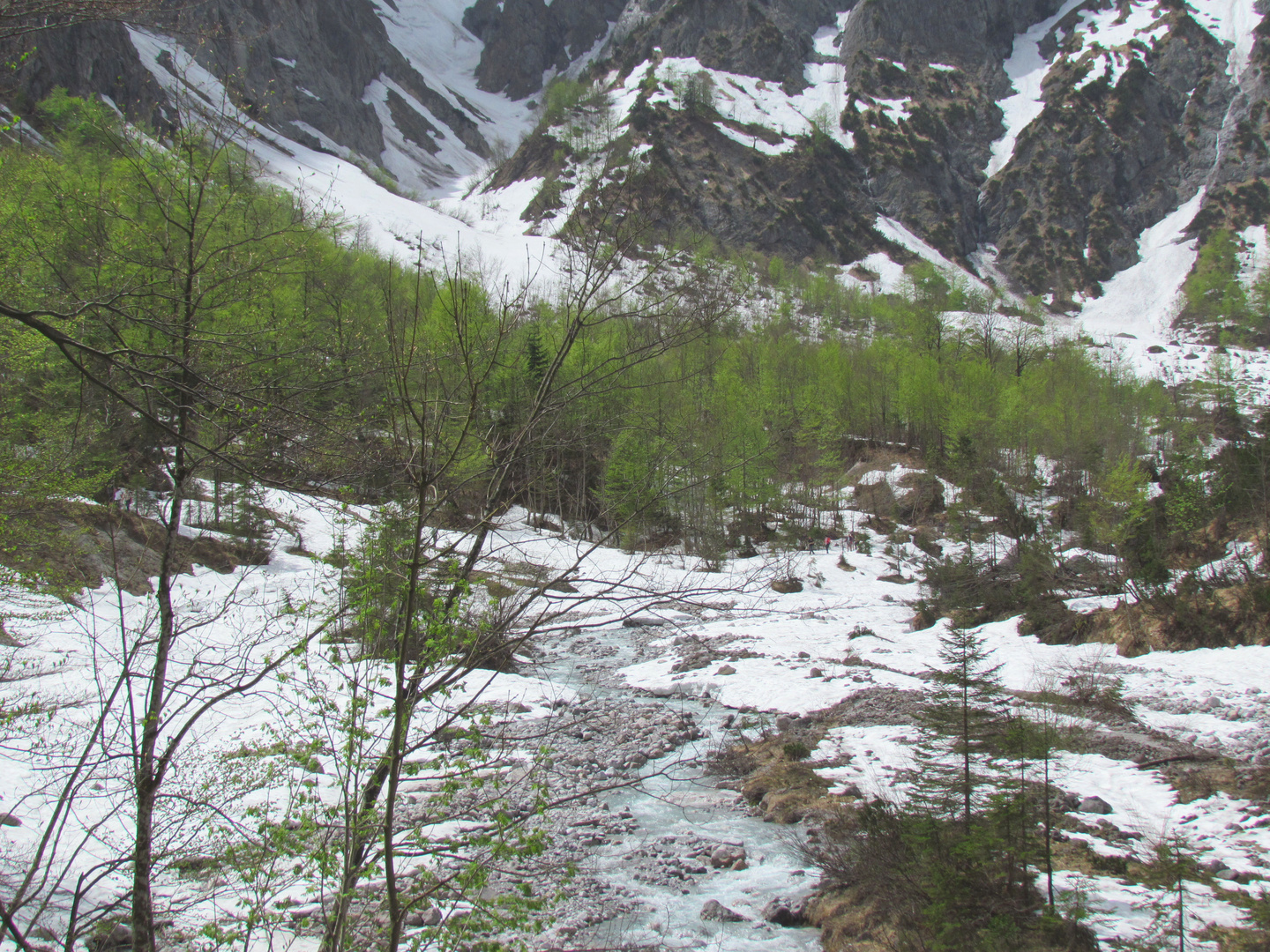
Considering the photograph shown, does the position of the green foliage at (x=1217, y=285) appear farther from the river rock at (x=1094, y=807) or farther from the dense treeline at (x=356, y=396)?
the dense treeline at (x=356, y=396)

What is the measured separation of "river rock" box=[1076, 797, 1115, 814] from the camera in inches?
287

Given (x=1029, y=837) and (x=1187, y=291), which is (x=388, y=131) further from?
(x=1029, y=837)

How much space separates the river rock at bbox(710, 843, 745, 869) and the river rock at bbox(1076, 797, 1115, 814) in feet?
11.3

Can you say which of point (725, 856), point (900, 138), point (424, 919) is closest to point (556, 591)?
point (424, 919)

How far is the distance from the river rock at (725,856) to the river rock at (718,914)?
31.7 inches

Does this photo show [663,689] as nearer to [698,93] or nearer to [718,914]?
[718,914]

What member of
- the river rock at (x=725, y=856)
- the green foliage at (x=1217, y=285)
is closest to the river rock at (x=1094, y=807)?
the river rock at (x=725, y=856)

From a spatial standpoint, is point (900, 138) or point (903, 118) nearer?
point (900, 138)

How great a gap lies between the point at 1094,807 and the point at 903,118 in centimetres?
11196

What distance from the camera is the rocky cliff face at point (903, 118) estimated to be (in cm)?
8306

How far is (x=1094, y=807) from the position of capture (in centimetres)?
739

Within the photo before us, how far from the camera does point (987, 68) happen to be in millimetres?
106875

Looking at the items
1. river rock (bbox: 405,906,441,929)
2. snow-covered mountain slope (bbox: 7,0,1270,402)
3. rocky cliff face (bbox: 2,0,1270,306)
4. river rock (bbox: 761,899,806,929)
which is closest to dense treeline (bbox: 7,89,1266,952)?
river rock (bbox: 405,906,441,929)

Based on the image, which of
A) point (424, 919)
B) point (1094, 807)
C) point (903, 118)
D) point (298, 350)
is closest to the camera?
point (298, 350)
